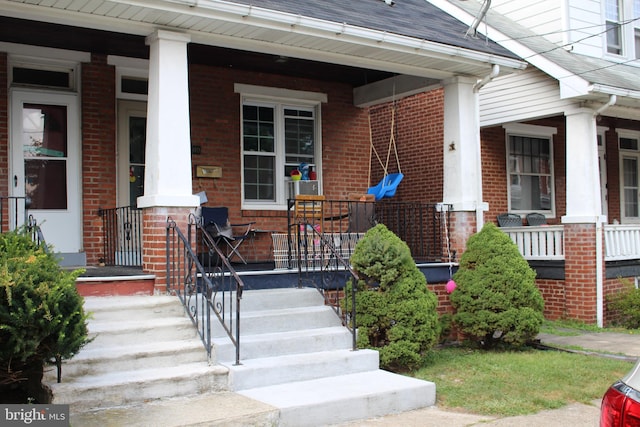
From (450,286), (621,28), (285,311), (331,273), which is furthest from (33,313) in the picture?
(621,28)

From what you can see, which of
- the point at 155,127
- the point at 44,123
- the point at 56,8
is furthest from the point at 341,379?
the point at 44,123

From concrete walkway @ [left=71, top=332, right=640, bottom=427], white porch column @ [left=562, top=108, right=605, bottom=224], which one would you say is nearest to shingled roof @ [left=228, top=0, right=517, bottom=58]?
white porch column @ [left=562, top=108, right=605, bottom=224]

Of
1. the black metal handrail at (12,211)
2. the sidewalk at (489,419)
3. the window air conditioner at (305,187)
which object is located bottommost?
the sidewalk at (489,419)

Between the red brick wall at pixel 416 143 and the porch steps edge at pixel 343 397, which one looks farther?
the red brick wall at pixel 416 143

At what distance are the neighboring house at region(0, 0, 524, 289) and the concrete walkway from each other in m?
2.07

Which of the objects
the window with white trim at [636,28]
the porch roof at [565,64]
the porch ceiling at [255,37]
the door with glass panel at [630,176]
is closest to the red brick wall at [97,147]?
the porch ceiling at [255,37]

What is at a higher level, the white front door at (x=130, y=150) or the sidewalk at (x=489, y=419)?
the white front door at (x=130, y=150)

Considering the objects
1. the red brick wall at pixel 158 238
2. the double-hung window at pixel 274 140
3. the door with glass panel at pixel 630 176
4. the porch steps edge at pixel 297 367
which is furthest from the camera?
the door with glass panel at pixel 630 176

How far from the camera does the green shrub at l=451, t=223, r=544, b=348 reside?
871 cm

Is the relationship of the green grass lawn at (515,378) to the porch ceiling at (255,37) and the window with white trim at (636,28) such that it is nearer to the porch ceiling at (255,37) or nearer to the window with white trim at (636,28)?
the porch ceiling at (255,37)

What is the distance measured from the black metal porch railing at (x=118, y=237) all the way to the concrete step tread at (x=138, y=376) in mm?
A: 3455

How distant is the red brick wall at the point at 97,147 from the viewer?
974cm

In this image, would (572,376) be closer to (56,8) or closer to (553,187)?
(56,8)

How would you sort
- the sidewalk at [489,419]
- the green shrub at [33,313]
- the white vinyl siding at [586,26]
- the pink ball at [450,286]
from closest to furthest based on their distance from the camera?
the green shrub at [33,313] → the sidewalk at [489,419] → the pink ball at [450,286] → the white vinyl siding at [586,26]
